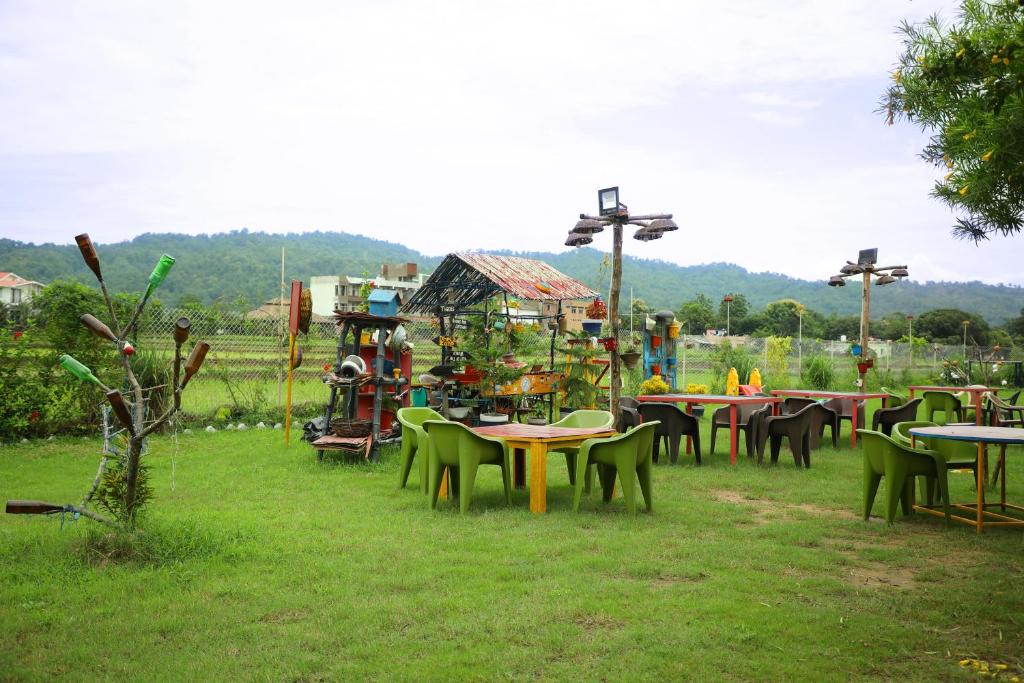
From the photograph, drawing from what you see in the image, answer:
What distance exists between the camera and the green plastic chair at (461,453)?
6.05 meters

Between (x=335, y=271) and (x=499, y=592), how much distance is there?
45200 mm

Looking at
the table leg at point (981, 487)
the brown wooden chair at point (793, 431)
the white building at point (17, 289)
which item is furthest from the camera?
the white building at point (17, 289)

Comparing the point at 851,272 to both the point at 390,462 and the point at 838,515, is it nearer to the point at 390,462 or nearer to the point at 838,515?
the point at 838,515

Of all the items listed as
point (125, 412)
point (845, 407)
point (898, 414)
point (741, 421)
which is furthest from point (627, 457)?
point (845, 407)

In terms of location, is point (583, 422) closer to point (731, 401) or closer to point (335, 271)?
point (731, 401)

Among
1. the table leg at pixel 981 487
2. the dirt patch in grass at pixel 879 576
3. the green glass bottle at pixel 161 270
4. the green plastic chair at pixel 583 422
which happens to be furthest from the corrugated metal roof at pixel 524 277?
the green glass bottle at pixel 161 270

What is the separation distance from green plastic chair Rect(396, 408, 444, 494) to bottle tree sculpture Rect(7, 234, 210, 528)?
7.64 ft

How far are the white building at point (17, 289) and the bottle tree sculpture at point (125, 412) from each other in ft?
21.1

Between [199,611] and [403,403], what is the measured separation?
630 centimetres

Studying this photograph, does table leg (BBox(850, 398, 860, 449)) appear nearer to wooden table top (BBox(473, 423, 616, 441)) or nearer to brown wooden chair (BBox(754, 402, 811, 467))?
brown wooden chair (BBox(754, 402, 811, 467))

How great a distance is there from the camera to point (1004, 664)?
10.7 feet

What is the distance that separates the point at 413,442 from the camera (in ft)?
23.3

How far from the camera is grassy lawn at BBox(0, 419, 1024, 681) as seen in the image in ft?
10.7

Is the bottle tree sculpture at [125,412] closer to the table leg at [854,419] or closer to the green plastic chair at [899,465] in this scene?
the green plastic chair at [899,465]
